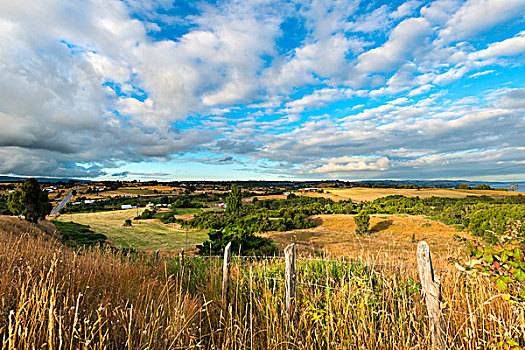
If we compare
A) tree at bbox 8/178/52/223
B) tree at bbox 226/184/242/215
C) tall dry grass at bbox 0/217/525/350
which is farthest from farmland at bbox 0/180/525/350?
tree at bbox 8/178/52/223

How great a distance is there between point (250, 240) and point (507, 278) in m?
11.0

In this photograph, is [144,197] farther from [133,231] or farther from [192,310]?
[192,310]

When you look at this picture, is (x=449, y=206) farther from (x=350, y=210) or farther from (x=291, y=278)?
(x=291, y=278)

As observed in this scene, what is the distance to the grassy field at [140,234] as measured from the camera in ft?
96.5

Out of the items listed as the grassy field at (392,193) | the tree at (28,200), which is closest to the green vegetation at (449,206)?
the grassy field at (392,193)

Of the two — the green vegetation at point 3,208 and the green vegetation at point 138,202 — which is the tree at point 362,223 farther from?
the green vegetation at point 3,208

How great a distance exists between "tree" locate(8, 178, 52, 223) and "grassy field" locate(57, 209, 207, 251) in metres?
7.74

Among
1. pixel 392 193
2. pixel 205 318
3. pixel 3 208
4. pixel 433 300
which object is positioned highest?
pixel 433 300

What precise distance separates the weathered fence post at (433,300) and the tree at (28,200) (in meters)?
30.0

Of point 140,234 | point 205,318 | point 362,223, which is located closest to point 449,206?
point 362,223

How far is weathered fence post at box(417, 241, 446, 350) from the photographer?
102 inches

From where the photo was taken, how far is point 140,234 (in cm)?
3684

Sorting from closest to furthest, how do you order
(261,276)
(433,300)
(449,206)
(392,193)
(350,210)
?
(433,300) → (261,276) → (449,206) → (350,210) → (392,193)

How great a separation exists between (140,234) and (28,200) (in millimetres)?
15908
